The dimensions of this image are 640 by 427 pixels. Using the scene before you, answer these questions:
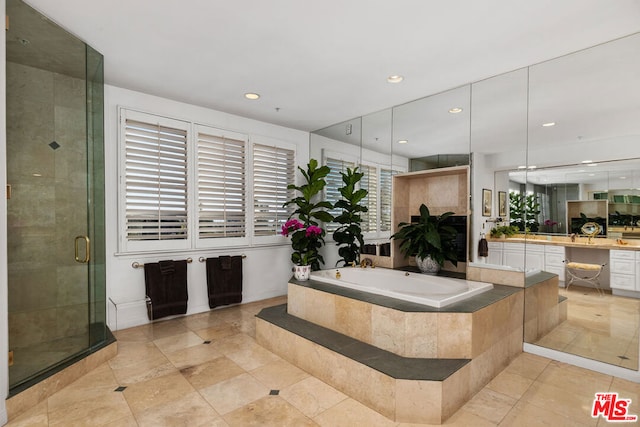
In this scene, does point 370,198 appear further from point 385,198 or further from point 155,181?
point 155,181

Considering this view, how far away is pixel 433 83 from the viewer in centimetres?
323

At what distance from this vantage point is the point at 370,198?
4297 millimetres

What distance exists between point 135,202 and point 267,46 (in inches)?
87.1

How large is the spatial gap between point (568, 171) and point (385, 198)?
1.87 m

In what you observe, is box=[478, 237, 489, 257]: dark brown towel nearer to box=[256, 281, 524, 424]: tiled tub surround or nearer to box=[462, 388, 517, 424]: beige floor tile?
box=[256, 281, 524, 424]: tiled tub surround

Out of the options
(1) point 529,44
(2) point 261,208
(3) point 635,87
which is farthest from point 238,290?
(3) point 635,87

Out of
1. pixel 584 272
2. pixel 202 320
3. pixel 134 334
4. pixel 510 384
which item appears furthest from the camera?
pixel 202 320

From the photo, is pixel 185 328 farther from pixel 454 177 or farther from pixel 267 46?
pixel 454 177

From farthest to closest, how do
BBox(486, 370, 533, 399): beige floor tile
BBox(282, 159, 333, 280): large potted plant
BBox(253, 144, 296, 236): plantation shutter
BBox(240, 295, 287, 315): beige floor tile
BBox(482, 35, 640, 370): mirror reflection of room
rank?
1. BBox(253, 144, 296, 236): plantation shutter
2. BBox(282, 159, 333, 280): large potted plant
3. BBox(240, 295, 287, 315): beige floor tile
4. BBox(482, 35, 640, 370): mirror reflection of room
5. BBox(486, 370, 533, 399): beige floor tile

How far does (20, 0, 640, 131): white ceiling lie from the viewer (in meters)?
→ 2.09

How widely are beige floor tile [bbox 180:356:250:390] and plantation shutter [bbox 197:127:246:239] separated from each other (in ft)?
5.66

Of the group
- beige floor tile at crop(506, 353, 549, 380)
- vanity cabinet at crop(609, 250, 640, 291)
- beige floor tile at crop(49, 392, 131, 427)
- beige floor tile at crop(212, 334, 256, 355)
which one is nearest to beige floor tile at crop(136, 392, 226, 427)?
beige floor tile at crop(49, 392, 131, 427)

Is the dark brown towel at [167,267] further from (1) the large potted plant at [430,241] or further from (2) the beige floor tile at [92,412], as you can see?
(1) the large potted plant at [430,241]

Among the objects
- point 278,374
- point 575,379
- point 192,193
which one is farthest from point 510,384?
point 192,193
